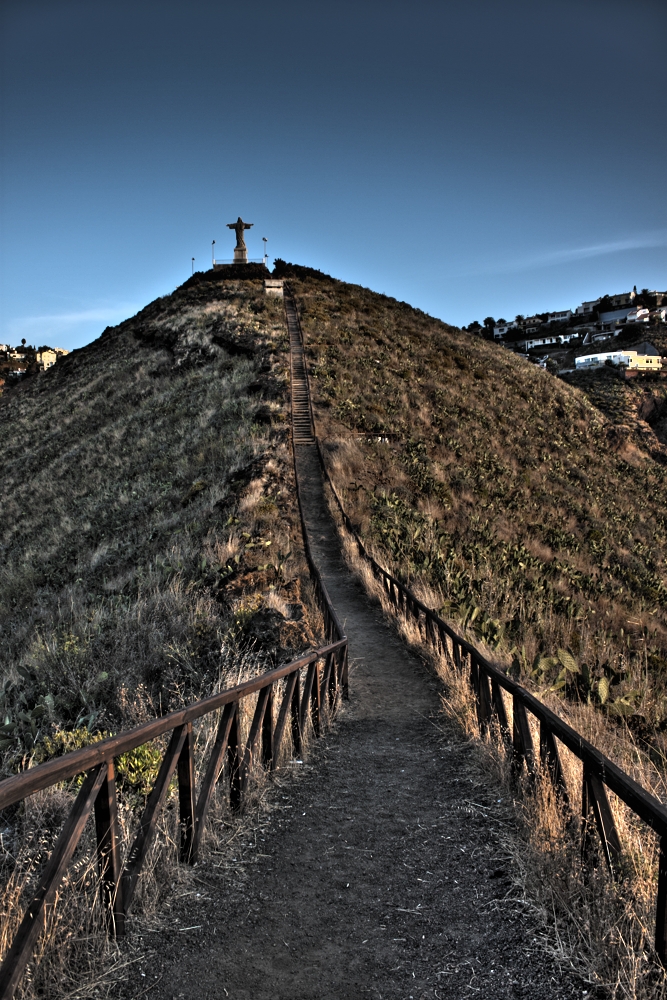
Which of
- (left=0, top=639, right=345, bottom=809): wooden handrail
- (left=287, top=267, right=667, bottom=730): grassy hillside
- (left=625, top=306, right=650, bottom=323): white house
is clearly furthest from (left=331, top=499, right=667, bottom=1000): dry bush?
(left=625, top=306, right=650, bottom=323): white house

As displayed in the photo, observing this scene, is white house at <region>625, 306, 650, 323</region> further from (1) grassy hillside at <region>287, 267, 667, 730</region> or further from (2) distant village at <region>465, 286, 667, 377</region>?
(1) grassy hillside at <region>287, 267, 667, 730</region>

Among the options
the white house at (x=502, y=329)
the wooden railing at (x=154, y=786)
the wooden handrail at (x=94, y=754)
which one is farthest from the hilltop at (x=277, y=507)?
the white house at (x=502, y=329)

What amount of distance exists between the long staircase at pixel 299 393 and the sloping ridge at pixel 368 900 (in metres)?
18.3

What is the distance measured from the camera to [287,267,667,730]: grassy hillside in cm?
1048

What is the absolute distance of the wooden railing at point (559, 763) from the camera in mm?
2969

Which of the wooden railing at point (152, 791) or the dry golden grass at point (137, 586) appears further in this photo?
the dry golden grass at point (137, 586)

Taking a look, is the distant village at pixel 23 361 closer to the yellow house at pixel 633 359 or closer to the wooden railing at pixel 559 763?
the yellow house at pixel 633 359

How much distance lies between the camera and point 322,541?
16484 mm

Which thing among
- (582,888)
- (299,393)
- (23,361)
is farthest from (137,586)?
(23,361)

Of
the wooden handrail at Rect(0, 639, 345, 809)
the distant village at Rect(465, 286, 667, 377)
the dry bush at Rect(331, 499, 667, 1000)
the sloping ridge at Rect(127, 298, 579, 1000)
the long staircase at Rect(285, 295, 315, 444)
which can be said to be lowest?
the sloping ridge at Rect(127, 298, 579, 1000)

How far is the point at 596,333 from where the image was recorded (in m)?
120

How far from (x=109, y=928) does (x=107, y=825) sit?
521mm

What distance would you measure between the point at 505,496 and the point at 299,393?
10057mm

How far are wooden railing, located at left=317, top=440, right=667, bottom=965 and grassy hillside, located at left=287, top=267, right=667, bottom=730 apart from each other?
1.35 metres
